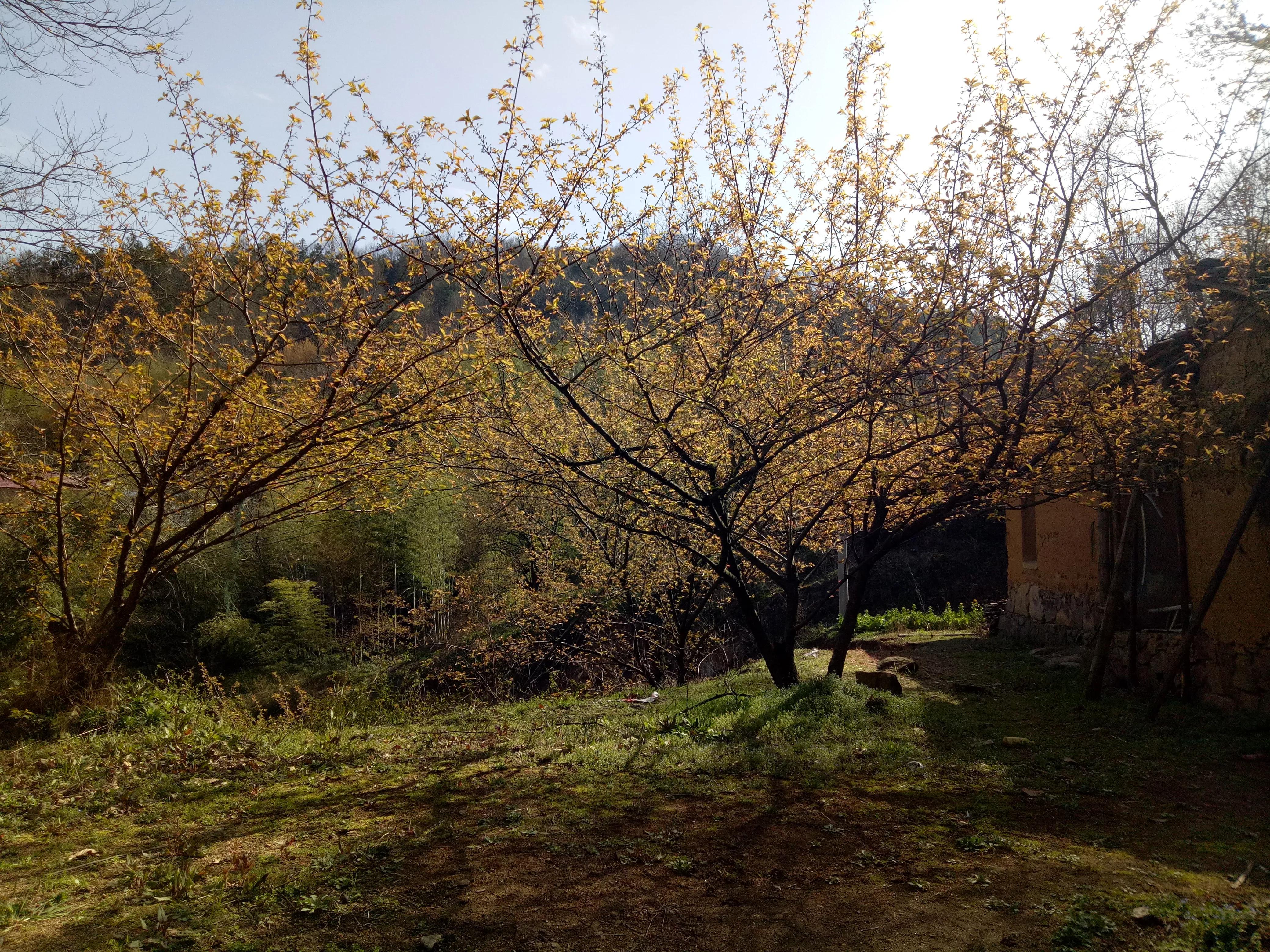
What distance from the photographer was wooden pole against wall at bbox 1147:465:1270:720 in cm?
559

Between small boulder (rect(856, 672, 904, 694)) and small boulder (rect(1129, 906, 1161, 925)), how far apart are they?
435cm

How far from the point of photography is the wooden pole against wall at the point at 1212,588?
18.4 feet

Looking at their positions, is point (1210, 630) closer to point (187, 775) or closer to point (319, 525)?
point (187, 775)

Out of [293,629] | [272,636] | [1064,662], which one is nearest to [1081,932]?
[1064,662]

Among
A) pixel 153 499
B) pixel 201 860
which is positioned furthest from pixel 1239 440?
pixel 153 499

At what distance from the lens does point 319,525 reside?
16906mm

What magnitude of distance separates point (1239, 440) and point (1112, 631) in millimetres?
1916

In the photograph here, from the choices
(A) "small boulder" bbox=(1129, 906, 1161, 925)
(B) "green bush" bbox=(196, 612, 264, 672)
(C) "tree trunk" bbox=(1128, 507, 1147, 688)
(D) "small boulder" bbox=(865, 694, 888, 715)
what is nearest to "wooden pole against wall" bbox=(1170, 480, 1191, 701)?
(C) "tree trunk" bbox=(1128, 507, 1147, 688)

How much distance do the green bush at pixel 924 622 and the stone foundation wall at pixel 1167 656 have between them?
125 inches

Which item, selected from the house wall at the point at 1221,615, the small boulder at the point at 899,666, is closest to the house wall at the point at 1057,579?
the house wall at the point at 1221,615

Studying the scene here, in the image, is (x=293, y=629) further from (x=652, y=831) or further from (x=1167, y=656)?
(x=1167, y=656)

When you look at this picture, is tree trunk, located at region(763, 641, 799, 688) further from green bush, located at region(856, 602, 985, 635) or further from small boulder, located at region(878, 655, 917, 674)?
green bush, located at region(856, 602, 985, 635)

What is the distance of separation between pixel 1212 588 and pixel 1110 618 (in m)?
1.29

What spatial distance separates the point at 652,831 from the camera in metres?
3.59
